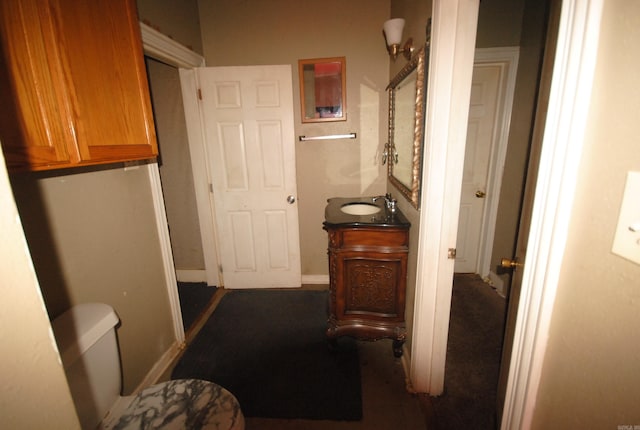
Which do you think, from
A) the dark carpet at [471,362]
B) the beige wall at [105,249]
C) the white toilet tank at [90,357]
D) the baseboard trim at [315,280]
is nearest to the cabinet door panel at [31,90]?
the beige wall at [105,249]

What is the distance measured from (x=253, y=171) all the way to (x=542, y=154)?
2.25m

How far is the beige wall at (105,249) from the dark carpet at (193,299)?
1.46ft

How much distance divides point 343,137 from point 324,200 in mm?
622

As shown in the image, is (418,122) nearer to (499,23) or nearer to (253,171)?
(253,171)

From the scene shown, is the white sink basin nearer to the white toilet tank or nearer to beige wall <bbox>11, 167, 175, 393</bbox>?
beige wall <bbox>11, 167, 175, 393</bbox>

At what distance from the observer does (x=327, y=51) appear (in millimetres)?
2344

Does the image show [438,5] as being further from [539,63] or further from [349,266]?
[539,63]

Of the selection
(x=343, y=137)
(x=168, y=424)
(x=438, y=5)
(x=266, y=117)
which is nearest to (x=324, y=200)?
(x=343, y=137)

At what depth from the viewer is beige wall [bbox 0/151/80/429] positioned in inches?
14.0

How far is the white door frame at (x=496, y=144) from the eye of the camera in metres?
2.31

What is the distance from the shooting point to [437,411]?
1443mm

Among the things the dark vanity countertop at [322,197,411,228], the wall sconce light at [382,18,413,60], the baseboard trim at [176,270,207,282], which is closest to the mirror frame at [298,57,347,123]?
the wall sconce light at [382,18,413,60]

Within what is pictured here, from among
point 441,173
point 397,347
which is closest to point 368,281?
point 397,347

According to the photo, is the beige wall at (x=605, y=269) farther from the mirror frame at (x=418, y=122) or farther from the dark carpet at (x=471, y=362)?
the dark carpet at (x=471, y=362)
